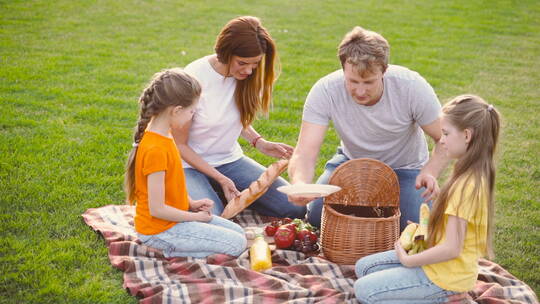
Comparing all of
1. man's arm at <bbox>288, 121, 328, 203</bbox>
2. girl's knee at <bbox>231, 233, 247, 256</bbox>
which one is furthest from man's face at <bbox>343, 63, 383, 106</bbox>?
girl's knee at <bbox>231, 233, 247, 256</bbox>

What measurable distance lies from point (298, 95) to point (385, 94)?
343 cm

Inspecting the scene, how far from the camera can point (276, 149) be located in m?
4.50

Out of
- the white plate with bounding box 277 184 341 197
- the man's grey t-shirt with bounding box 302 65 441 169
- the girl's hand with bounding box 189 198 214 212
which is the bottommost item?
the girl's hand with bounding box 189 198 214 212

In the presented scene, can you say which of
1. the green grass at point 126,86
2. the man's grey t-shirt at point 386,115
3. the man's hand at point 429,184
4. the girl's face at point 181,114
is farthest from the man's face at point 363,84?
the green grass at point 126,86

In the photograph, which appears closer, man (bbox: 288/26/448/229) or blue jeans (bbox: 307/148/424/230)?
man (bbox: 288/26/448/229)

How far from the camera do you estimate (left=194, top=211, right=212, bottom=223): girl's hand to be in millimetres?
3646

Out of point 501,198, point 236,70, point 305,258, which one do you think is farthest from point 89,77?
point 501,198

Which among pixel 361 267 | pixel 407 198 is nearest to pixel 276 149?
pixel 407 198

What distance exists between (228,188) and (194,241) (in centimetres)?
71

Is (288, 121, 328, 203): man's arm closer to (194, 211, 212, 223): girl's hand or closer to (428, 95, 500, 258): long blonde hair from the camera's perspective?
(194, 211, 212, 223): girl's hand

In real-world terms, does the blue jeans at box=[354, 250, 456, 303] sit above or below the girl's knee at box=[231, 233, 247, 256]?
above

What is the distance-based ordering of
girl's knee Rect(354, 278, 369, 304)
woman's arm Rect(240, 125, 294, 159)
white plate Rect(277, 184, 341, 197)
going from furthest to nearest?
woman's arm Rect(240, 125, 294, 159)
white plate Rect(277, 184, 341, 197)
girl's knee Rect(354, 278, 369, 304)

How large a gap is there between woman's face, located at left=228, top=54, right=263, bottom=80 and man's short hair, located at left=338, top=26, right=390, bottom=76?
0.76m

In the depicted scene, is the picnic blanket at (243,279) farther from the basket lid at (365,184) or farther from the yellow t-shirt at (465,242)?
the basket lid at (365,184)
